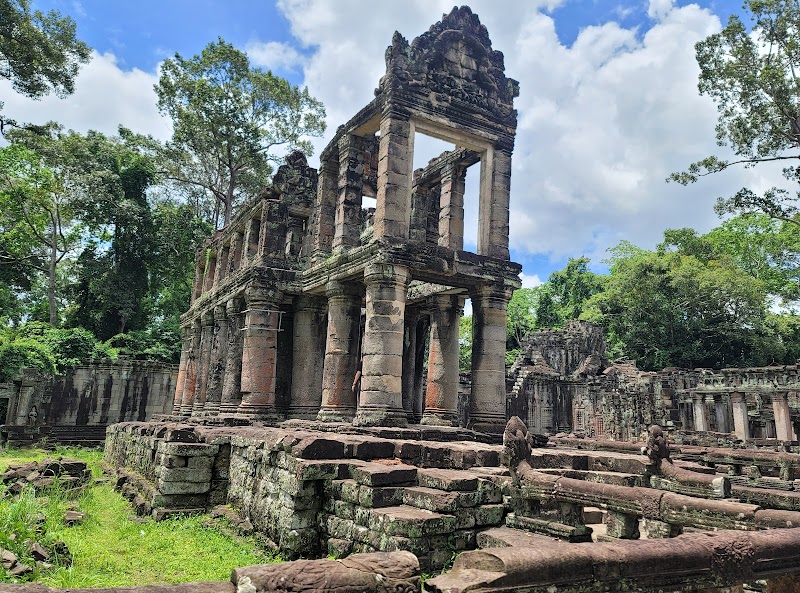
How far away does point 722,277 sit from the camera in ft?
112

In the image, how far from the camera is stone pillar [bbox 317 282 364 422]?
12.3m

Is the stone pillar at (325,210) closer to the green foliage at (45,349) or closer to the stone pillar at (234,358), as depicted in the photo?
the stone pillar at (234,358)

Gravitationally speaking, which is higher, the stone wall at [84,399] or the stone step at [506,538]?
the stone wall at [84,399]

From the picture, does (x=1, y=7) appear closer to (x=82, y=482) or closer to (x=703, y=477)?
(x=82, y=482)

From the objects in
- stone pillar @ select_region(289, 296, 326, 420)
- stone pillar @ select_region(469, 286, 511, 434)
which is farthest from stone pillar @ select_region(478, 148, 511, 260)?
stone pillar @ select_region(289, 296, 326, 420)

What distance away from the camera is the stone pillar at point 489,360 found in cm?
1200

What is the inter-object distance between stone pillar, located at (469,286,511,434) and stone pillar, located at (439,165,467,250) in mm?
1944

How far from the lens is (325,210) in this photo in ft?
48.8

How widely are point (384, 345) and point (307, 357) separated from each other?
15.8ft

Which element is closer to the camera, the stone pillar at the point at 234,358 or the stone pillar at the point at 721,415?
the stone pillar at the point at 234,358

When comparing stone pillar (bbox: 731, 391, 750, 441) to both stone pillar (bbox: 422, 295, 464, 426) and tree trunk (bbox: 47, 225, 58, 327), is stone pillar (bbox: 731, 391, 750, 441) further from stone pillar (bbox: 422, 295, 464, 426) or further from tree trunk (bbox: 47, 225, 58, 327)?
tree trunk (bbox: 47, 225, 58, 327)

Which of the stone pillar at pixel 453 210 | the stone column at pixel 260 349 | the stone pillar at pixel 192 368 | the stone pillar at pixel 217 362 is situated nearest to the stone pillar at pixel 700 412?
the stone pillar at pixel 453 210

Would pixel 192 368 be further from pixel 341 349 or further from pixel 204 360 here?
pixel 341 349

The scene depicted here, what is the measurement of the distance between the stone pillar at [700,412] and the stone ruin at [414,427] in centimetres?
13
